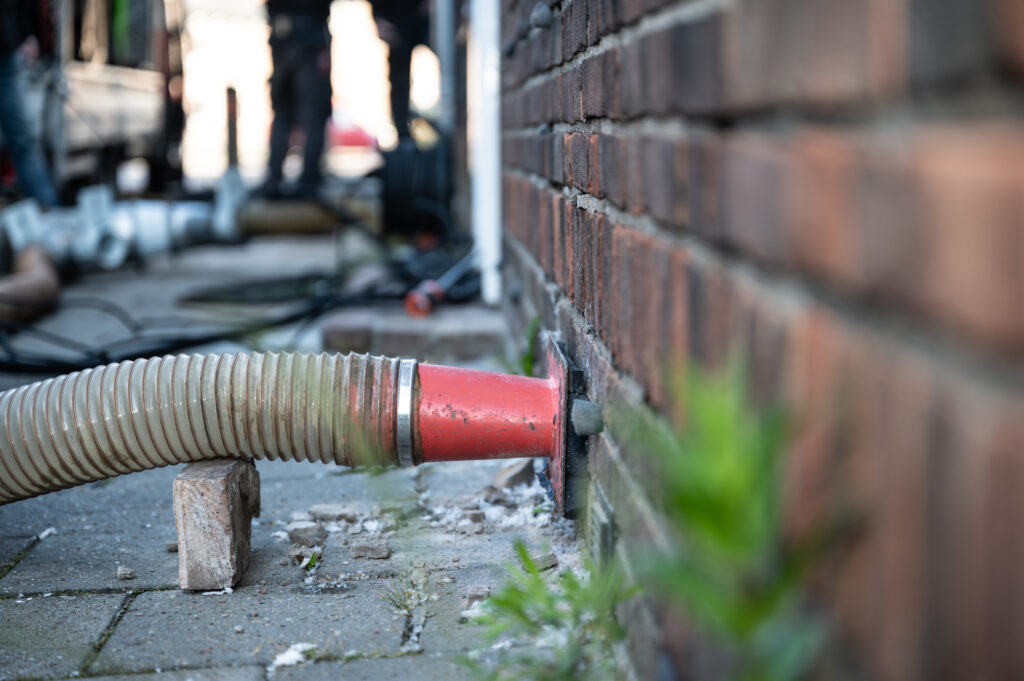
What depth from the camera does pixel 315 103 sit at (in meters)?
7.79

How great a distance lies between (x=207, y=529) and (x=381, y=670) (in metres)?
0.47

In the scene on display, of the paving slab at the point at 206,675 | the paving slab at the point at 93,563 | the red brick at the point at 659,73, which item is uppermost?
the red brick at the point at 659,73

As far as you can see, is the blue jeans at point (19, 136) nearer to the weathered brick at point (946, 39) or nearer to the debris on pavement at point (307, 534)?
the debris on pavement at point (307, 534)

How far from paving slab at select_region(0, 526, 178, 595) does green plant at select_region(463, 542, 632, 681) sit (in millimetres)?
740

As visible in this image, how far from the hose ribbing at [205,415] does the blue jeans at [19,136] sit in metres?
4.65

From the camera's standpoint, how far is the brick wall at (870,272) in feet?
1.81

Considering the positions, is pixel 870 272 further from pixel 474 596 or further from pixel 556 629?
pixel 474 596

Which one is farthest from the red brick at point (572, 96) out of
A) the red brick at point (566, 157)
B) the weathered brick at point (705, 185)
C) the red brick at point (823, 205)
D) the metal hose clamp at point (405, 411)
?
→ the red brick at point (823, 205)

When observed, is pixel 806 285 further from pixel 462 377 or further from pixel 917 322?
pixel 462 377

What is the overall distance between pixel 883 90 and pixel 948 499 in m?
0.26

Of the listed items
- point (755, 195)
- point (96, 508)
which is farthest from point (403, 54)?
point (755, 195)

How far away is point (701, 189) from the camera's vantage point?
39.5 inches

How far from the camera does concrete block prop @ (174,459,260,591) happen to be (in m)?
1.78

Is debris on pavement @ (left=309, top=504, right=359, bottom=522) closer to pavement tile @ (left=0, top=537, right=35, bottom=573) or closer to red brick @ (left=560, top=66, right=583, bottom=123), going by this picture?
pavement tile @ (left=0, top=537, right=35, bottom=573)
